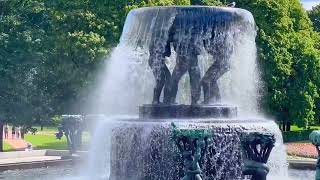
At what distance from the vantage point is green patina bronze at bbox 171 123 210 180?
Answer: 14438mm

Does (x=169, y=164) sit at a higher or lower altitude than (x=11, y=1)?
lower

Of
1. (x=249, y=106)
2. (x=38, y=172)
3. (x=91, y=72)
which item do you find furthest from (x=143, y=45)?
(x=91, y=72)

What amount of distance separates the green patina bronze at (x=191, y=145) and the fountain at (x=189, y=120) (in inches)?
0.8

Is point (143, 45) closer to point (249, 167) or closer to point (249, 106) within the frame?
point (249, 167)

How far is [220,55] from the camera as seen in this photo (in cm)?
1945

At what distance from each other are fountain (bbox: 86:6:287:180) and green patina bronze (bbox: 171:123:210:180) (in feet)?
0.07

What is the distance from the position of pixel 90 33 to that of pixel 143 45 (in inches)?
605

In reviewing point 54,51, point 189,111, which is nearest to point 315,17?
point 54,51

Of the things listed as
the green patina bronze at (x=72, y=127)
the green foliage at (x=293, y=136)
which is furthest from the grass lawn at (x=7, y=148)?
the green foliage at (x=293, y=136)

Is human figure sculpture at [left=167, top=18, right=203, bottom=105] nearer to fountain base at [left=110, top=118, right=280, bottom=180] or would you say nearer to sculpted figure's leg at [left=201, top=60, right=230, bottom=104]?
sculpted figure's leg at [left=201, top=60, right=230, bottom=104]

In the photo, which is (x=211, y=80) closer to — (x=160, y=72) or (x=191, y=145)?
(x=160, y=72)

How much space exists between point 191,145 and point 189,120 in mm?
2866

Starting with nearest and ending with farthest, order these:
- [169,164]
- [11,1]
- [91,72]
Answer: [169,164], [91,72], [11,1]

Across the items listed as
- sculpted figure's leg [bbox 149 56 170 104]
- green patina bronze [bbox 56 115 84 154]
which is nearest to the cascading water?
sculpted figure's leg [bbox 149 56 170 104]
